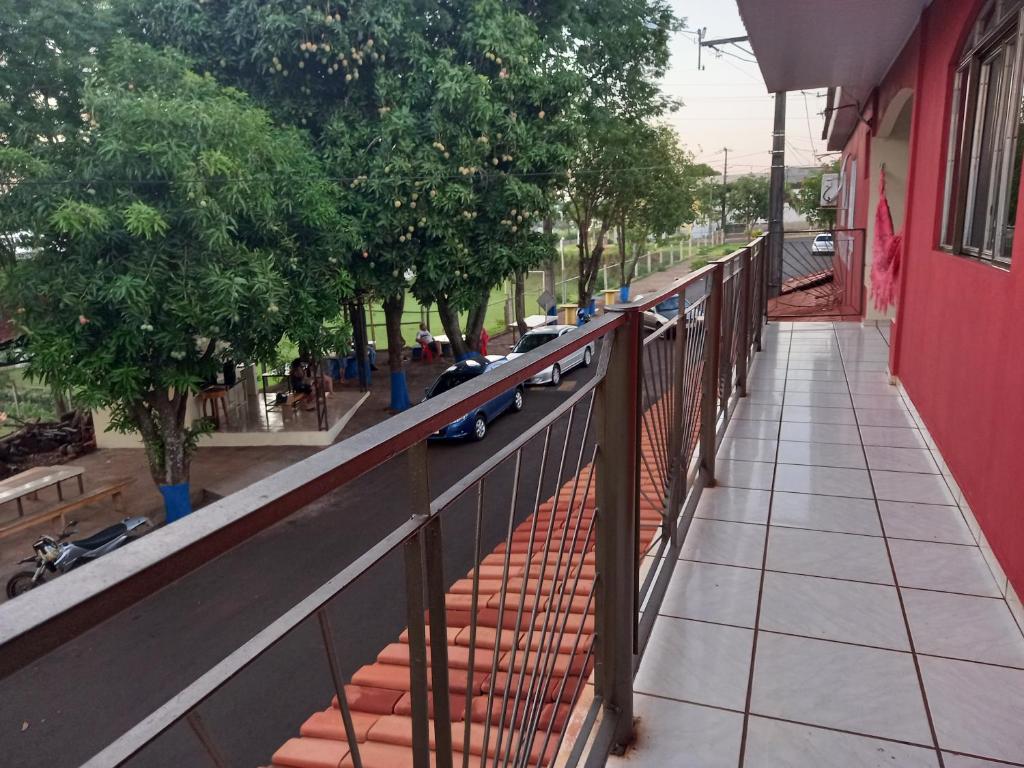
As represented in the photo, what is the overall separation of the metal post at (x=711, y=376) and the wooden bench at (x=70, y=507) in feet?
25.5

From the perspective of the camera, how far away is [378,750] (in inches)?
71.4

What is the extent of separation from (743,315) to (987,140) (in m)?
1.65

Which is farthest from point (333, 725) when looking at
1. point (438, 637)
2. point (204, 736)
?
point (204, 736)

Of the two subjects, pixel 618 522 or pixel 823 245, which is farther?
pixel 823 245

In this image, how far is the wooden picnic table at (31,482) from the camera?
827 cm

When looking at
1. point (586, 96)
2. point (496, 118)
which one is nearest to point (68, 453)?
point (496, 118)

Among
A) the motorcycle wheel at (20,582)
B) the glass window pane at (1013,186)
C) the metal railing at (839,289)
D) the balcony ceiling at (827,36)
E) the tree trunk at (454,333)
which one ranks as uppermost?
the balcony ceiling at (827,36)

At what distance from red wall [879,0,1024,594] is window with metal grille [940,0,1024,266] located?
114 millimetres

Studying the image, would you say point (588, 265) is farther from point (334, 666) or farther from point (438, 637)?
point (334, 666)

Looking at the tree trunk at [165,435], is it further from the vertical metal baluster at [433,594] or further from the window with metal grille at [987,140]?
the vertical metal baluster at [433,594]

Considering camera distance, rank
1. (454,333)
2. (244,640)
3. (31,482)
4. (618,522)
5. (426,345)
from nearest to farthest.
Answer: (618,522), (244,640), (31,482), (454,333), (426,345)

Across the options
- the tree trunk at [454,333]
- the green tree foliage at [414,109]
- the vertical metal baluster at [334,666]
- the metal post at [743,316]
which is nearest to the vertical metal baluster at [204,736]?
the vertical metal baluster at [334,666]

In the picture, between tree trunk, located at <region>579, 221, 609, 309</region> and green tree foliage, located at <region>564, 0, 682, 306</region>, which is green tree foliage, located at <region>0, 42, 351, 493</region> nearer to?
green tree foliage, located at <region>564, 0, 682, 306</region>

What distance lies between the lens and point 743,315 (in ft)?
15.2
